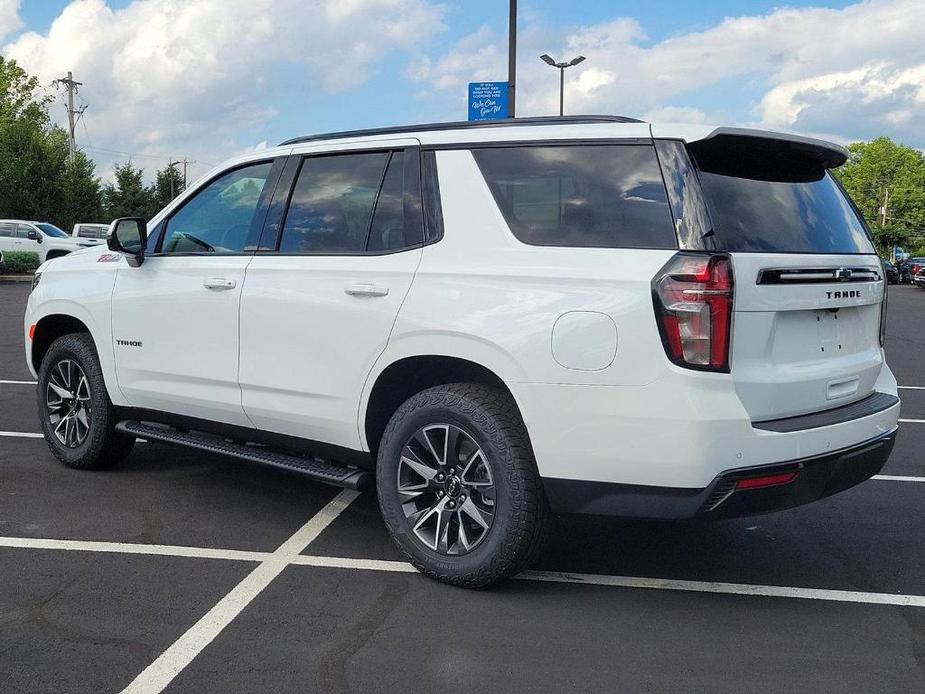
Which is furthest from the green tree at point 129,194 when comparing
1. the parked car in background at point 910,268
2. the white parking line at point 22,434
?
the white parking line at point 22,434

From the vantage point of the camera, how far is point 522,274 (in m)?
3.67

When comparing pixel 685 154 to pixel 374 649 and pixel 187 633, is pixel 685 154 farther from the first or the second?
pixel 187 633

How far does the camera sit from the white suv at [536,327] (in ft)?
11.1

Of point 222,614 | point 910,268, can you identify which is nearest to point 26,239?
point 222,614

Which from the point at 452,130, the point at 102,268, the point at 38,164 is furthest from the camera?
the point at 38,164

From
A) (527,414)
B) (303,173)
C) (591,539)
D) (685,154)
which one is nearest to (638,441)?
(527,414)

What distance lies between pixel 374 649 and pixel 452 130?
2.18 m

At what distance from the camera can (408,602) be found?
12.4 feet

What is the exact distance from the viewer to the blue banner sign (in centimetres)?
1786

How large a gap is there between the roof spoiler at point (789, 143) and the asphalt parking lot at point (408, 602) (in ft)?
5.91

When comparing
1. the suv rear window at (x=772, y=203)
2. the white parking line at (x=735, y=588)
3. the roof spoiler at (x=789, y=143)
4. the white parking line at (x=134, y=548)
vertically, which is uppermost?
the roof spoiler at (x=789, y=143)

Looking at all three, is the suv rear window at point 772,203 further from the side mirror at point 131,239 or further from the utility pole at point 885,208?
the utility pole at point 885,208

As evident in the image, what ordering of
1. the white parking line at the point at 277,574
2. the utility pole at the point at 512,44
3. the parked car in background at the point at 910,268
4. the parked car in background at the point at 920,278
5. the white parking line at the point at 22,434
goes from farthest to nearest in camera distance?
the parked car in background at the point at 910,268, the parked car in background at the point at 920,278, the utility pole at the point at 512,44, the white parking line at the point at 22,434, the white parking line at the point at 277,574

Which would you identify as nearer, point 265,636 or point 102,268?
point 265,636
